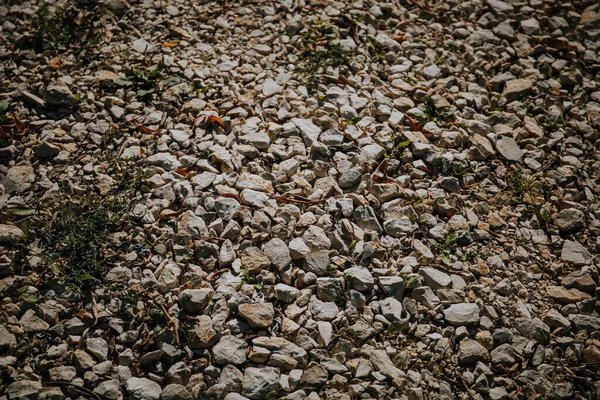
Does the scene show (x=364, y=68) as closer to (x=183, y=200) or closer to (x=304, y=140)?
(x=304, y=140)

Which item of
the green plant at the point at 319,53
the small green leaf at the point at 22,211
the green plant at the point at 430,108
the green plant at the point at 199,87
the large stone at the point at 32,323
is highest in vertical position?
the green plant at the point at 319,53

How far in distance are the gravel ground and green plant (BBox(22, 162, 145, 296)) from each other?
1cm

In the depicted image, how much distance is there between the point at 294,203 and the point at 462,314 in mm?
1319

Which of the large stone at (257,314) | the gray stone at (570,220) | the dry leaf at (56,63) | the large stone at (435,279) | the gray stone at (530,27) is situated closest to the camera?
the large stone at (257,314)

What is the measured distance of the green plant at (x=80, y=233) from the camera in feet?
9.49

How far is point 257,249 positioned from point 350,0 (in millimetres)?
2870

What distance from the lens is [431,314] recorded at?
9.70 ft

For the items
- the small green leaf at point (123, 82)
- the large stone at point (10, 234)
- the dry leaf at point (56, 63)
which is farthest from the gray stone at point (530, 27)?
the large stone at point (10, 234)

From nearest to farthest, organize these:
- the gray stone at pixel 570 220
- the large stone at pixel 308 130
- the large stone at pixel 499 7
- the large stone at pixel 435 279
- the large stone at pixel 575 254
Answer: the large stone at pixel 435 279, the large stone at pixel 575 254, the gray stone at pixel 570 220, the large stone at pixel 308 130, the large stone at pixel 499 7

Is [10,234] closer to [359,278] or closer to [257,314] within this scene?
[257,314]

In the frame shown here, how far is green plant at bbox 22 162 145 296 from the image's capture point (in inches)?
114

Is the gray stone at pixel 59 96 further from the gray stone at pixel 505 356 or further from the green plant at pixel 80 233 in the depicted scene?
the gray stone at pixel 505 356

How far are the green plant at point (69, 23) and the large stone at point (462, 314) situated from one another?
11.8 ft

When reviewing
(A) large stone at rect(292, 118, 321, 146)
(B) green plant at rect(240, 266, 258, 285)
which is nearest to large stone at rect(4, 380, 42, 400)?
(B) green plant at rect(240, 266, 258, 285)
